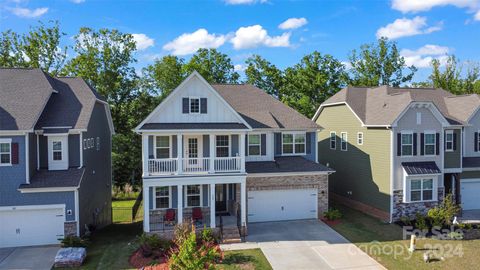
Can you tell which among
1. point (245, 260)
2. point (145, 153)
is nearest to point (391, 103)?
point (245, 260)

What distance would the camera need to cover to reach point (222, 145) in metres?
21.2

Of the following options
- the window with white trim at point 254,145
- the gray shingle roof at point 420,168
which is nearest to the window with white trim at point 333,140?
the gray shingle roof at point 420,168

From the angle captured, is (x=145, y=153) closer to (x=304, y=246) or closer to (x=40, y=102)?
(x=40, y=102)

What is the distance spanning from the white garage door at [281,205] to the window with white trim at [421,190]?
→ 228 inches

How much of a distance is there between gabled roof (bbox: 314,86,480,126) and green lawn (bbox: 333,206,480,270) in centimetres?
618

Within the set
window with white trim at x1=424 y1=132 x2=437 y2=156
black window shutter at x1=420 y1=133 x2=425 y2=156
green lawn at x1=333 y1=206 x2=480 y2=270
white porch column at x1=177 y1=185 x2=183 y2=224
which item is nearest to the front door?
white porch column at x1=177 y1=185 x2=183 y2=224

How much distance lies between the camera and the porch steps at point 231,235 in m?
18.1

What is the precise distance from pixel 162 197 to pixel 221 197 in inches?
149

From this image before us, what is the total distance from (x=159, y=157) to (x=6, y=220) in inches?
307

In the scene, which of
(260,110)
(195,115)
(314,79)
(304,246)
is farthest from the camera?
(314,79)

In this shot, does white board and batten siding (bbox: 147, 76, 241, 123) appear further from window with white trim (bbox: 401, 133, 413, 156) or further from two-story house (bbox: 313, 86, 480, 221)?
window with white trim (bbox: 401, 133, 413, 156)

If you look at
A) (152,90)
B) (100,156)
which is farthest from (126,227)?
(152,90)

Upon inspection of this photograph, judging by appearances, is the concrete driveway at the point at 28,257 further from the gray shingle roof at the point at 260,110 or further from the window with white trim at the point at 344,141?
the window with white trim at the point at 344,141

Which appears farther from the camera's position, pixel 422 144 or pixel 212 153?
pixel 422 144
